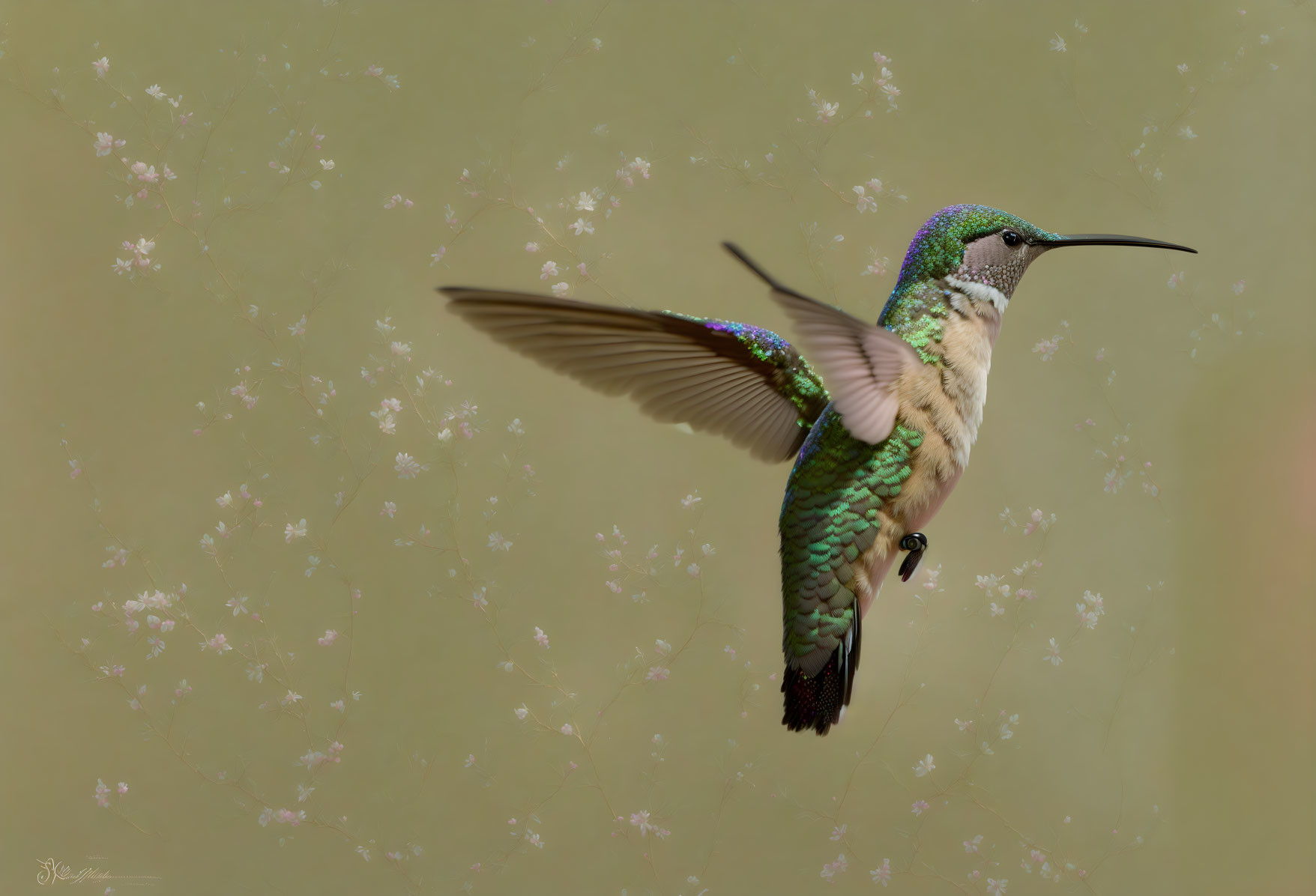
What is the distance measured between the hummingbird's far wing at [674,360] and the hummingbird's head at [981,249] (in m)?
0.19

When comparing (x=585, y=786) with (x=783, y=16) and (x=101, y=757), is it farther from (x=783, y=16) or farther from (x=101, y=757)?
(x=783, y=16)

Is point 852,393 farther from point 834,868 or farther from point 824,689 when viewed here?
point 834,868

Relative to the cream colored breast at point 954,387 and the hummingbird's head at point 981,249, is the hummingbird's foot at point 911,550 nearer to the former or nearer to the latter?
the cream colored breast at point 954,387

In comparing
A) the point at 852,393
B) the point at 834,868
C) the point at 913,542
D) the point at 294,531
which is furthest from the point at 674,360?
the point at 834,868

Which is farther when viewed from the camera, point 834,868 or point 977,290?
point 834,868

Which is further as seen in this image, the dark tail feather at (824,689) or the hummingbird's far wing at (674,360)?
the dark tail feather at (824,689)

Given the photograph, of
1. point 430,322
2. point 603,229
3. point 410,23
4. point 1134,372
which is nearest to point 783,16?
point 603,229

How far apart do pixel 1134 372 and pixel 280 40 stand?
71.5 inches

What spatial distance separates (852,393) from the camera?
0.98 m

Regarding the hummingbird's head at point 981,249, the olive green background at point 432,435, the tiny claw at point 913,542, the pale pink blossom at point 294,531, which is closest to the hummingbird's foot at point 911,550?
the tiny claw at point 913,542

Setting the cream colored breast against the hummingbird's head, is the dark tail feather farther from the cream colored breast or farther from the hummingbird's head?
the hummingbird's head

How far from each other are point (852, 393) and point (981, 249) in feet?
0.84

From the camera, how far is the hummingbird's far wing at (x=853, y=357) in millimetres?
896

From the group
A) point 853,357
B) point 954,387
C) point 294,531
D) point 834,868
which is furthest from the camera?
point 834,868
